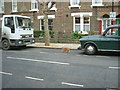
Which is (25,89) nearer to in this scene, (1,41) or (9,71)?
(9,71)

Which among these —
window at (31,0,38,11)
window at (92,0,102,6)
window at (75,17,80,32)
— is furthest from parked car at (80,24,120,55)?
window at (31,0,38,11)

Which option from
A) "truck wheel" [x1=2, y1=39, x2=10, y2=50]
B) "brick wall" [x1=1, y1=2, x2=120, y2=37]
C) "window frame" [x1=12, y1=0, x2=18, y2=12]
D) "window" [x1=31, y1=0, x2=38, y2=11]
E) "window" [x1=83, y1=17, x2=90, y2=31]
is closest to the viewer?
"truck wheel" [x1=2, y1=39, x2=10, y2=50]

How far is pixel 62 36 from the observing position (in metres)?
19.4

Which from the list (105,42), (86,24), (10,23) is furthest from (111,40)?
(86,24)

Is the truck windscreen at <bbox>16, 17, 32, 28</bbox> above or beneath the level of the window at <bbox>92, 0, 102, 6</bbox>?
beneath

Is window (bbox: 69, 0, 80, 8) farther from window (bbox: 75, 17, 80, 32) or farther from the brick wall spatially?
window (bbox: 75, 17, 80, 32)

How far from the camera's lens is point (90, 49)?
40.4ft

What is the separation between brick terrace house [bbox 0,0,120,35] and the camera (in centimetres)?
2100

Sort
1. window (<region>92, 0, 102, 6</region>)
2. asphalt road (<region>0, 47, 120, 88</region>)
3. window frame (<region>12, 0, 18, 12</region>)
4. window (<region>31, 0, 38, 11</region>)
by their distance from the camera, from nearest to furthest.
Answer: asphalt road (<region>0, 47, 120, 88</region>)
window (<region>92, 0, 102, 6</region>)
window (<region>31, 0, 38, 11</region>)
window frame (<region>12, 0, 18, 12</region>)

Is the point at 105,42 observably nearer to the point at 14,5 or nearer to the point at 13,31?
the point at 13,31

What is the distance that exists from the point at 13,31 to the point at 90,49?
5.71m

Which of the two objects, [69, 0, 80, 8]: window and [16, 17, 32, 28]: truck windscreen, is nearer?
[16, 17, 32, 28]: truck windscreen

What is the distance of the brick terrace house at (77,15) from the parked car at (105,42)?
7480 mm

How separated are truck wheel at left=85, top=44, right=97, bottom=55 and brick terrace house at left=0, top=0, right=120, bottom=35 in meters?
7.48
